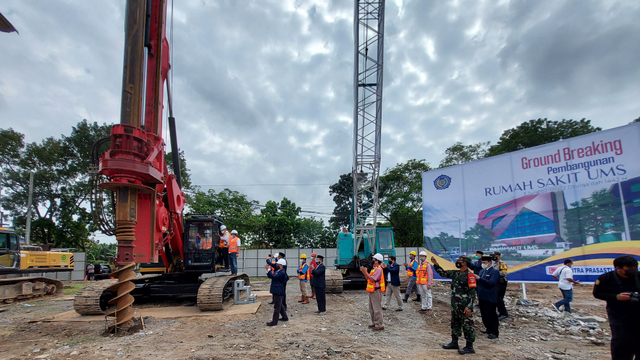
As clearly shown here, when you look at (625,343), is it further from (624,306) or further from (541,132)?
(541,132)

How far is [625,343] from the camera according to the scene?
4.25m

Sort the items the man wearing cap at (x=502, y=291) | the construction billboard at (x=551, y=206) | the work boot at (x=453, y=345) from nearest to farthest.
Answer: the work boot at (x=453, y=345) → the man wearing cap at (x=502, y=291) → the construction billboard at (x=551, y=206)

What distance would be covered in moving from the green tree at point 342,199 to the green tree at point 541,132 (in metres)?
16.4

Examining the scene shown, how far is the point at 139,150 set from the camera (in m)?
6.50

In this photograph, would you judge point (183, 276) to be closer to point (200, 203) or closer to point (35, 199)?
point (200, 203)

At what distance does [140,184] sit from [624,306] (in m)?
7.87

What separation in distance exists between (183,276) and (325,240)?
95.7ft

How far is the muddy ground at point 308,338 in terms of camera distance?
19.0 feet

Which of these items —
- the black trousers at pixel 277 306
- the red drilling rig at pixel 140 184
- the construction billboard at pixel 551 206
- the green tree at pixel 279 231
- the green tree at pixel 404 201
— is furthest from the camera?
the green tree at pixel 279 231

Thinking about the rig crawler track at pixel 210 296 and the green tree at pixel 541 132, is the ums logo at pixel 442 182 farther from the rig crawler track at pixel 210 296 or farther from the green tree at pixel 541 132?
Answer: the green tree at pixel 541 132

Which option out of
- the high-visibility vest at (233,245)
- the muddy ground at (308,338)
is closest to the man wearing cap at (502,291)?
the muddy ground at (308,338)

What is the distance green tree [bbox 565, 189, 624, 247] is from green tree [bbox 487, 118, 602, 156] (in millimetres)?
19627

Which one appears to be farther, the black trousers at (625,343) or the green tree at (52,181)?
the green tree at (52,181)

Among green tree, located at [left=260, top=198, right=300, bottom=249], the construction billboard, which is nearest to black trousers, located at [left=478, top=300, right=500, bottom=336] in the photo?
the construction billboard
